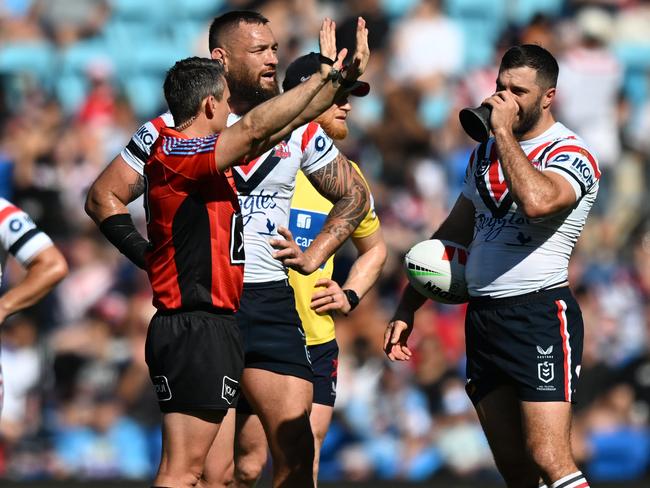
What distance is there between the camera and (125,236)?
5.95 metres

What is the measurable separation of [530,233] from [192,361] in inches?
69.1

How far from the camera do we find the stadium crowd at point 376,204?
10758 millimetres

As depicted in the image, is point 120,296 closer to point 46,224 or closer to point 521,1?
point 46,224

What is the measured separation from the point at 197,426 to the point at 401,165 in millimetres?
7379

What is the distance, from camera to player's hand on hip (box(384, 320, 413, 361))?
241 inches

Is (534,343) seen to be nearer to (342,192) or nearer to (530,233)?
(530,233)

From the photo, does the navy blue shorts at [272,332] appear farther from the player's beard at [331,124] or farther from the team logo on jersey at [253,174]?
the player's beard at [331,124]

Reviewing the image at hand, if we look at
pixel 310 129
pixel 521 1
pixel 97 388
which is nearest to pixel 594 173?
pixel 310 129

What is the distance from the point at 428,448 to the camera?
424 inches

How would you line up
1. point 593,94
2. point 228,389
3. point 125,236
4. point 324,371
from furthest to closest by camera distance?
point 593,94 < point 324,371 < point 125,236 < point 228,389

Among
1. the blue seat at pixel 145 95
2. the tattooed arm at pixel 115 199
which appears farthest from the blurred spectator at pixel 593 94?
the tattooed arm at pixel 115 199

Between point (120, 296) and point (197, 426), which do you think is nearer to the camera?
point (197, 426)

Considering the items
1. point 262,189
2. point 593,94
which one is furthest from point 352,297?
point 593,94

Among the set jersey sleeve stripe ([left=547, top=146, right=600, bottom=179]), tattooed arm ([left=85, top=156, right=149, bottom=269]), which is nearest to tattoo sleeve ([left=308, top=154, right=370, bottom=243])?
tattooed arm ([left=85, top=156, right=149, bottom=269])
